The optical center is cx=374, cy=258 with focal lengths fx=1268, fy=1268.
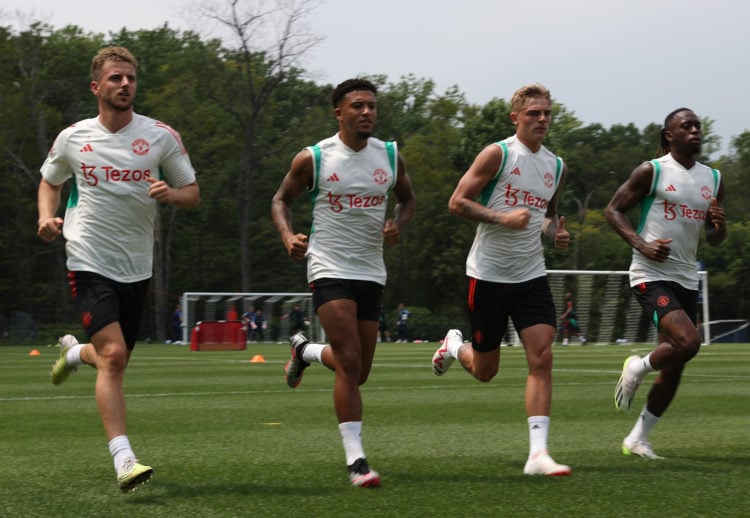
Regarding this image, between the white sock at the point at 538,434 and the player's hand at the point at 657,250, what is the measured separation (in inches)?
58.1

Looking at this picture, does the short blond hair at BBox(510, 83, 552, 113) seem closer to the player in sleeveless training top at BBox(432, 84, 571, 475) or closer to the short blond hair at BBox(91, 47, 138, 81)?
the player in sleeveless training top at BBox(432, 84, 571, 475)

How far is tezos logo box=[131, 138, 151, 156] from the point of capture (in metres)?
7.13

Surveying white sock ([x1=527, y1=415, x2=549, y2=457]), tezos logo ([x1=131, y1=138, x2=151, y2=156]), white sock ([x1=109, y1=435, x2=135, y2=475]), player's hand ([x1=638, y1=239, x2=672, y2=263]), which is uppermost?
tezos logo ([x1=131, y1=138, x2=151, y2=156])

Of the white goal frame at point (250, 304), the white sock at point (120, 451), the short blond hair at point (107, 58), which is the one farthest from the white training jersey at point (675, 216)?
the white goal frame at point (250, 304)

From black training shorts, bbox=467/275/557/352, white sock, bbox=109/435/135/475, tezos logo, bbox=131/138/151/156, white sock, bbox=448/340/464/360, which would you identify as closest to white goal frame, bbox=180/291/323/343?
white sock, bbox=448/340/464/360

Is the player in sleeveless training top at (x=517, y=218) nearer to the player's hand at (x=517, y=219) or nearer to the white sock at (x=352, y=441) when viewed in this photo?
the player's hand at (x=517, y=219)

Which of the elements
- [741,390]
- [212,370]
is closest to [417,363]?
[212,370]

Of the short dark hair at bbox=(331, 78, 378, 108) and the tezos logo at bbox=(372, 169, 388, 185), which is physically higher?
the short dark hair at bbox=(331, 78, 378, 108)

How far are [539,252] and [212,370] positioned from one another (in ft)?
46.0

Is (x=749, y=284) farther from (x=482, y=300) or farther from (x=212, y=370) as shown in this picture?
(x=482, y=300)

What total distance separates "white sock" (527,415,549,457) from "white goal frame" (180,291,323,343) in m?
38.7

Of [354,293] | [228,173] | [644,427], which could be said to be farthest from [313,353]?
[228,173]

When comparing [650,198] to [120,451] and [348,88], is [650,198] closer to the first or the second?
[348,88]

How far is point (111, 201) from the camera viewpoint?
709 cm
